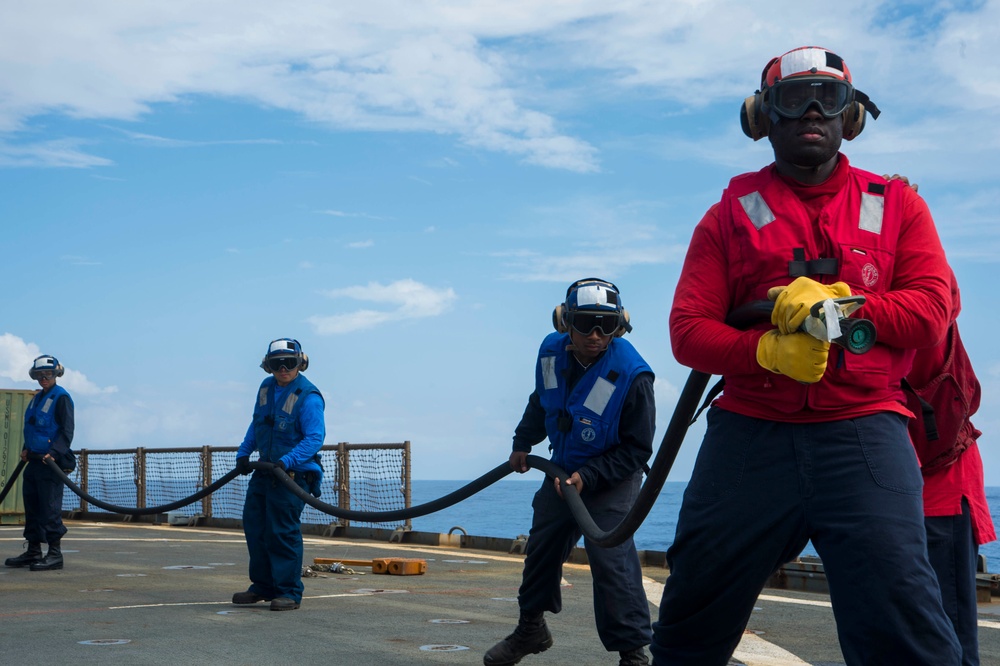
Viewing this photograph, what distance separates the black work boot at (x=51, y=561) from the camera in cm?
1081

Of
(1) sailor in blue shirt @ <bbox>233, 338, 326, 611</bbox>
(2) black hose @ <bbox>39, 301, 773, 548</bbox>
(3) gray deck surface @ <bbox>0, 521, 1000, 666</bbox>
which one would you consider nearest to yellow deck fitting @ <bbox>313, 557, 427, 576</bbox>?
(3) gray deck surface @ <bbox>0, 521, 1000, 666</bbox>

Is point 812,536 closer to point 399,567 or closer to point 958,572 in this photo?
point 958,572

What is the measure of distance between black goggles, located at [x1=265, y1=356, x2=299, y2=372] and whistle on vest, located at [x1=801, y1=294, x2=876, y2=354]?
19.4 ft

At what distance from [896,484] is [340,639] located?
14.5 ft

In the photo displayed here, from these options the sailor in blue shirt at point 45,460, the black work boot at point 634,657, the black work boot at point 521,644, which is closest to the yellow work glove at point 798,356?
the black work boot at point 634,657

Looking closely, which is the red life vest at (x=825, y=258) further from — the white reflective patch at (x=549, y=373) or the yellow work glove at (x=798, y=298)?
the white reflective patch at (x=549, y=373)

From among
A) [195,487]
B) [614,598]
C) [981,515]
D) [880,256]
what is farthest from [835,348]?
[195,487]

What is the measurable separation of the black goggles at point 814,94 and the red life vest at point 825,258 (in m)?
0.19

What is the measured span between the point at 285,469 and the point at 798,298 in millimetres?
5886

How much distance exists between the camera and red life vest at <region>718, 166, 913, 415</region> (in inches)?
113

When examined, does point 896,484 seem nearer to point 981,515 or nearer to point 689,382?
point 689,382

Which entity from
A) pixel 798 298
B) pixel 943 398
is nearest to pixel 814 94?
pixel 798 298

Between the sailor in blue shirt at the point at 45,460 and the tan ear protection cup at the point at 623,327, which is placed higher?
the tan ear protection cup at the point at 623,327

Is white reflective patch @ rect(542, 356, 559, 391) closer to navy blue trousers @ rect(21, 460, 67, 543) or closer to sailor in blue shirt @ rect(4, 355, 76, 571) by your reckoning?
sailor in blue shirt @ rect(4, 355, 76, 571)
